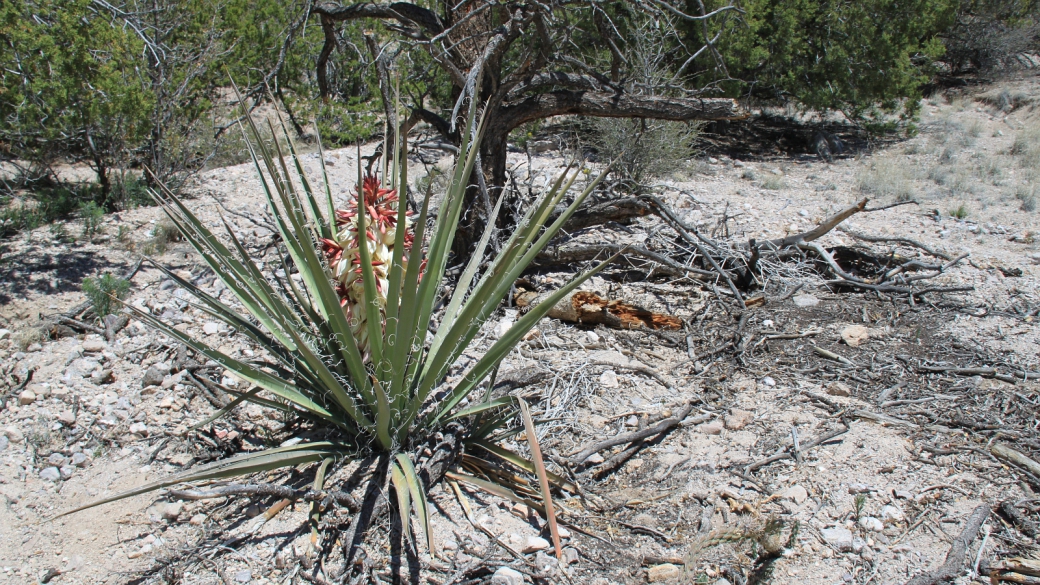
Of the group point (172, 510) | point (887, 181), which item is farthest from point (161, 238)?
point (887, 181)

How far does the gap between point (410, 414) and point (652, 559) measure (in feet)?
3.11

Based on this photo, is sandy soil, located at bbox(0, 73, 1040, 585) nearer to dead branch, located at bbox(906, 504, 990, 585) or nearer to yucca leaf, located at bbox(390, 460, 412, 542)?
dead branch, located at bbox(906, 504, 990, 585)

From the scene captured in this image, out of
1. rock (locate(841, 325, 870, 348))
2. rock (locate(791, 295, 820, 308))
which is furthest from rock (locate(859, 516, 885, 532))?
rock (locate(791, 295, 820, 308))

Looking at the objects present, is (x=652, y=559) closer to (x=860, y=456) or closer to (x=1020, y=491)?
(x=860, y=456)

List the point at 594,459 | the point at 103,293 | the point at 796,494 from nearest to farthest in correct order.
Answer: the point at 796,494 → the point at 594,459 → the point at 103,293

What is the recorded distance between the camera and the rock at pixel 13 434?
8.86 ft

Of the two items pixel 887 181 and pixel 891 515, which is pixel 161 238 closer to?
pixel 891 515

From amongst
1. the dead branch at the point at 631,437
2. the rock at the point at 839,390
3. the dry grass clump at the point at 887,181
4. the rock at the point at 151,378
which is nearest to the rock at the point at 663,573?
the dead branch at the point at 631,437

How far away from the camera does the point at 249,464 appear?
1999 millimetres

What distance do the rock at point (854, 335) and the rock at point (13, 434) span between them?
13.0ft

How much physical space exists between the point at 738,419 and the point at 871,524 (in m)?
0.72

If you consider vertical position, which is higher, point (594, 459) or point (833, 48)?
point (833, 48)

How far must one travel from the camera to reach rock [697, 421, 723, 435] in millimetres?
2881

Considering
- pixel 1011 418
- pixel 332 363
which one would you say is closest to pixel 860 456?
pixel 1011 418
